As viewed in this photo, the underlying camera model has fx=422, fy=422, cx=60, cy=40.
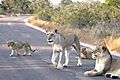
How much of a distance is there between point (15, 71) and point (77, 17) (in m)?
22.6

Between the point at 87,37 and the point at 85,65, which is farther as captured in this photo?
the point at 87,37

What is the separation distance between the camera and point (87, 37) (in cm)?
2681

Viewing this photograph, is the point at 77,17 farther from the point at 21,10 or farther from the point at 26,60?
the point at 21,10

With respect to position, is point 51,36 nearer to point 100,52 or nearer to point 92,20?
point 100,52

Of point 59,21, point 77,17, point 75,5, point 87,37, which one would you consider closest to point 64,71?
point 87,37

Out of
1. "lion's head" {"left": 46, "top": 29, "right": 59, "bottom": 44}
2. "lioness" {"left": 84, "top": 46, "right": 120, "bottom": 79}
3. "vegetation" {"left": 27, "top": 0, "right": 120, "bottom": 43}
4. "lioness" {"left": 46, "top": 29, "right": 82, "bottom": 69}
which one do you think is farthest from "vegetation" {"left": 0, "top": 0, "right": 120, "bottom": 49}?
"lioness" {"left": 84, "top": 46, "right": 120, "bottom": 79}

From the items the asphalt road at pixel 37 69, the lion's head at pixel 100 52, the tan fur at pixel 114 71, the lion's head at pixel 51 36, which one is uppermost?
the lion's head at pixel 51 36

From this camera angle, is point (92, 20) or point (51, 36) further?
point (92, 20)

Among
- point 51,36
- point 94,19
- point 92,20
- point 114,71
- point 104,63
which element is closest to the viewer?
point 114,71

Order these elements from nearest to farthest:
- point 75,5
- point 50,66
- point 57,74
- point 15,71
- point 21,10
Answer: point 57,74, point 15,71, point 50,66, point 75,5, point 21,10

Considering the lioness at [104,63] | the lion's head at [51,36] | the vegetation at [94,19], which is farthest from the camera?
the vegetation at [94,19]

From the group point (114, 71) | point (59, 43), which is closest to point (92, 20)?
point (59, 43)

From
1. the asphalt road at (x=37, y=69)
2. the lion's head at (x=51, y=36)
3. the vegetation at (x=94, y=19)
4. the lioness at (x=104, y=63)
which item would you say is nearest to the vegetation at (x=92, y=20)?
the vegetation at (x=94, y=19)

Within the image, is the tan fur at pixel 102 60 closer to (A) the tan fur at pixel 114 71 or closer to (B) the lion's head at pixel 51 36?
(A) the tan fur at pixel 114 71
